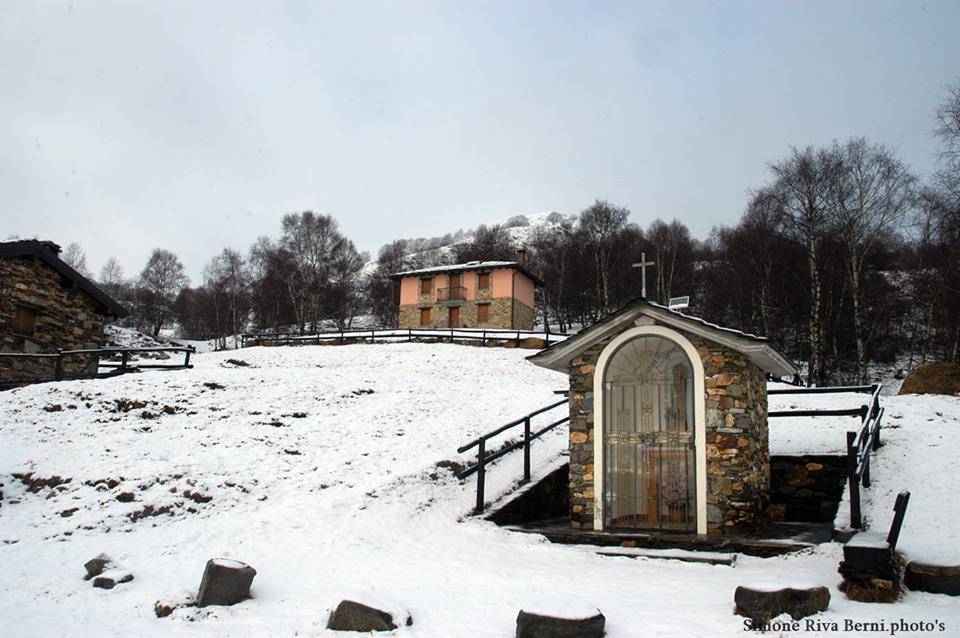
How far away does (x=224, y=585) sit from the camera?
6.73 metres

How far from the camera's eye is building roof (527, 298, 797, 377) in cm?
889

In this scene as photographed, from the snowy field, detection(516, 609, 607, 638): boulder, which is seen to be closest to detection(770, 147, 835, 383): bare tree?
the snowy field

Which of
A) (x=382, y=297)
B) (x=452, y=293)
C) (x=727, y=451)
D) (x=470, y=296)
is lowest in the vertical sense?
(x=727, y=451)

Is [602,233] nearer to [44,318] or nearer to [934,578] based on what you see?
[44,318]

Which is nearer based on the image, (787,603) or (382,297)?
(787,603)

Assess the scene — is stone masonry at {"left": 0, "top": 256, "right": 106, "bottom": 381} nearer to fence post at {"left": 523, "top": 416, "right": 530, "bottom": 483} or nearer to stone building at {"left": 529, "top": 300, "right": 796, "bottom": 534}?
fence post at {"left": 523, "top": 416, "right": 530, "bottom": 483}

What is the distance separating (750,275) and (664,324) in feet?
79.1

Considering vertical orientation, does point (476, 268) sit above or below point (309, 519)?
above

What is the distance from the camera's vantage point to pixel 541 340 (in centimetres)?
3344

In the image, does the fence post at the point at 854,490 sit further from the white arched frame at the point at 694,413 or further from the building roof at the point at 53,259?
the building roof at the point at 53,259

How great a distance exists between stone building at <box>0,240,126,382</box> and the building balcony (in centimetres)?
2266

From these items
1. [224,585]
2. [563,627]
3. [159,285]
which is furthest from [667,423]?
[159,285]

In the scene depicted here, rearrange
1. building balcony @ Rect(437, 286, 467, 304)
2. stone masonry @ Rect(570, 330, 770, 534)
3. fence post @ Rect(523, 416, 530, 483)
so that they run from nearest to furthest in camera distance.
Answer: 1. stone masonry @ Rect(570, 330, 770, 534)
2. fence post @ Rect(523, 416, 530, 483)
3. building balcony @ Rect(437, 286, 467, 304)

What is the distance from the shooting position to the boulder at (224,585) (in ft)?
21.9
